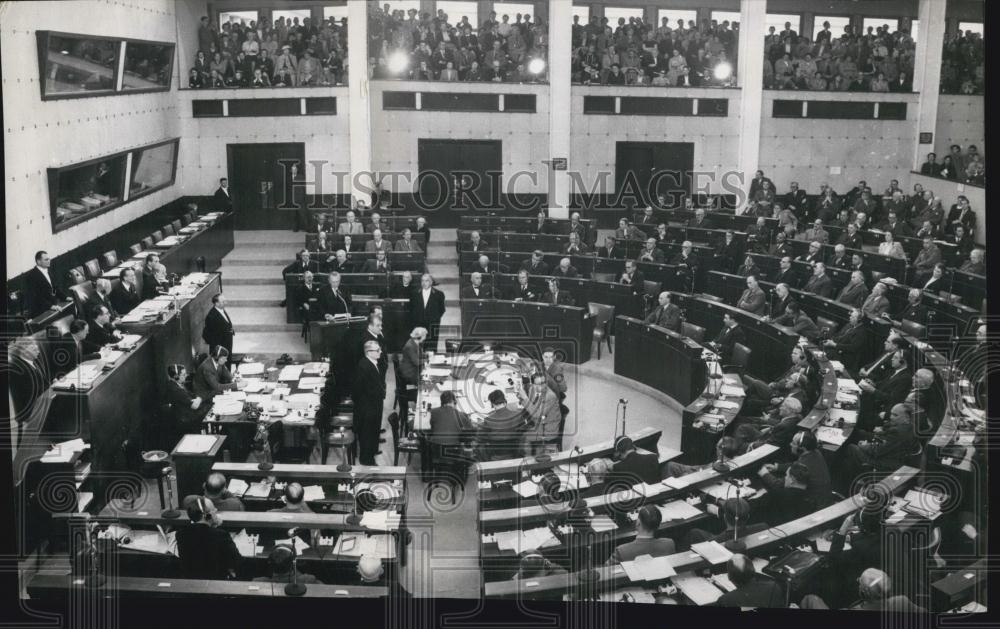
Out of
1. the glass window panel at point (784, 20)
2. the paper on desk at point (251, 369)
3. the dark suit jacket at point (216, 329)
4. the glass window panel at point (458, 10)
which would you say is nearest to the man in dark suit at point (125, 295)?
the dark suit jacket at point (216, 329)

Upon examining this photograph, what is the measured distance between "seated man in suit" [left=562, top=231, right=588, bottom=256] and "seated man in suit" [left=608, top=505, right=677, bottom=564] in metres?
8.00

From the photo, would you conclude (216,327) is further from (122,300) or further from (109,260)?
(109,260)

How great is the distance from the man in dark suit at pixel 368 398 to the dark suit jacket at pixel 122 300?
4.24 meters

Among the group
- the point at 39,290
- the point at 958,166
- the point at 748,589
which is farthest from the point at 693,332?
the point at 958,166

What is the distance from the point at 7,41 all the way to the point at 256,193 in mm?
8580

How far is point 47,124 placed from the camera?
11.8m

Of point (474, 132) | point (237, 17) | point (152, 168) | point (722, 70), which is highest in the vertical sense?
point (237, 17)

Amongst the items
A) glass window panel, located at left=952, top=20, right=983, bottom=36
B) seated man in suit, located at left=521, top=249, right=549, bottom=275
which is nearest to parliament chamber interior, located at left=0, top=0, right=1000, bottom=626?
glass window panel, located at left=952, top=20, right=983, bottom=36

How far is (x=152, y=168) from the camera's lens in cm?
1628

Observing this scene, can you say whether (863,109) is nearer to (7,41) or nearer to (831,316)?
(831,316)

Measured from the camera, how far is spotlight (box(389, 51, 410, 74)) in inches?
724

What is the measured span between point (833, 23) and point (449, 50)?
9.56m

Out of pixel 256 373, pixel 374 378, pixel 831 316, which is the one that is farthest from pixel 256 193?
pixel 831 316

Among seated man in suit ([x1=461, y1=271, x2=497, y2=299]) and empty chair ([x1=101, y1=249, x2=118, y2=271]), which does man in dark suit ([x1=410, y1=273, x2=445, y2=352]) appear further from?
empty chair ([x1=101, y1=249, x2=118, y2=271])
